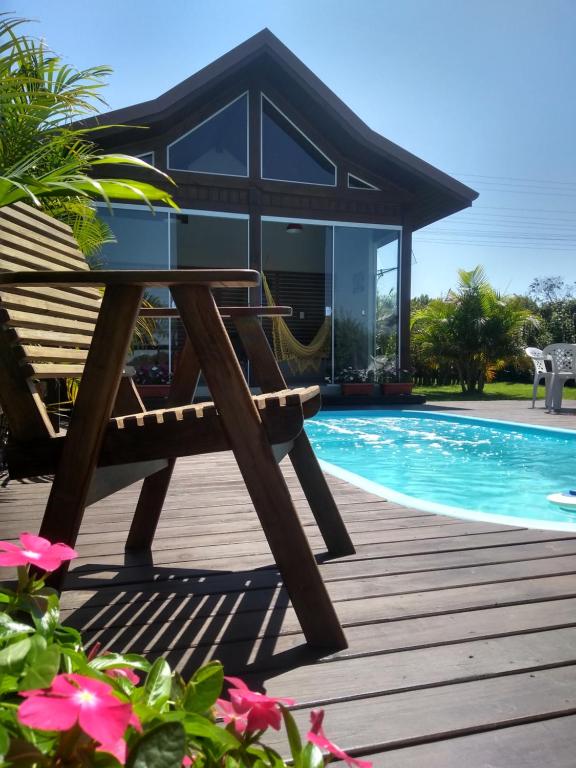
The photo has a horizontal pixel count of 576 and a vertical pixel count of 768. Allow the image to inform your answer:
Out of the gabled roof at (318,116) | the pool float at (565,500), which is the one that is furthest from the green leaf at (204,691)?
the gabled roof at (318,116)

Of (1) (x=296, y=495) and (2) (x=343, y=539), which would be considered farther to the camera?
(1) (x=296, y=495)

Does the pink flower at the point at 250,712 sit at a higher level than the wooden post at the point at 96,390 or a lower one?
lower

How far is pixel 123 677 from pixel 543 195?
4058 cm

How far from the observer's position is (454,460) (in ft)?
18.9

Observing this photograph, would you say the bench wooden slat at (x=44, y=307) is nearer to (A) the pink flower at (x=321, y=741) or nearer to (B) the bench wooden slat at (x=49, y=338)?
(B) the bench wooden slat at (x=49, y=338)

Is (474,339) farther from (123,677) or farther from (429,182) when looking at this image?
(123,677)

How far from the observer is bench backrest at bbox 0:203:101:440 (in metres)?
1.32

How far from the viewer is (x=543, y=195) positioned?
36.5 meters

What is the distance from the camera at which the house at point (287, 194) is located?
30.6ft

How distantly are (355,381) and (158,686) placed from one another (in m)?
9.82

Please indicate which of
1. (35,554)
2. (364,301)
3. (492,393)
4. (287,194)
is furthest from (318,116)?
(35,554)

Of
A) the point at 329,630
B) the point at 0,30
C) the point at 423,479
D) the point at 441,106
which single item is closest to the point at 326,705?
the point at 329,630

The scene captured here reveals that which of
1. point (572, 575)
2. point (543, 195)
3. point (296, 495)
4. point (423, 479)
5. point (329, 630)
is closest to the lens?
point (329, 630)

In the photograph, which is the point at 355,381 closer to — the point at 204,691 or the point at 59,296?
the point at 59,296
